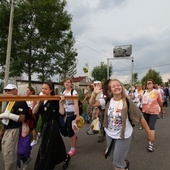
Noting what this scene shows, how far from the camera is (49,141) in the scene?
13.6 ft

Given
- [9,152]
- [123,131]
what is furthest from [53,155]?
[123,131]

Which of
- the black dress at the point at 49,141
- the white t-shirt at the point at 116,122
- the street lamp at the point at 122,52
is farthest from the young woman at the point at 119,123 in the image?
the street lamp at the point at 122,52

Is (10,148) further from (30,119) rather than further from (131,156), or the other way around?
(131,156)

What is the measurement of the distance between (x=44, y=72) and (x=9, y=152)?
571 inches

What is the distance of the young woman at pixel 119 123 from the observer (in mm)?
3490

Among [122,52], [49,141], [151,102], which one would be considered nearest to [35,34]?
[122,52]

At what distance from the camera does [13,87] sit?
410 centimetres

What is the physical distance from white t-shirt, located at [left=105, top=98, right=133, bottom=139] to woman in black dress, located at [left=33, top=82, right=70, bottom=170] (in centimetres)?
104

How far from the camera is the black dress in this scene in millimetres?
4066

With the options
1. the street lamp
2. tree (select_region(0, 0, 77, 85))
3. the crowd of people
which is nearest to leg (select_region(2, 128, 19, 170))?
the crowd of people

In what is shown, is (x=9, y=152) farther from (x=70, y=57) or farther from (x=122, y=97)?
(x=70, y=57)

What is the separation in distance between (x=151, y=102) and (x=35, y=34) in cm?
1176

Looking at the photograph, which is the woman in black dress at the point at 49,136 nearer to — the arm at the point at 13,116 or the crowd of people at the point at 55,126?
the crowd of people at the point at 55,126

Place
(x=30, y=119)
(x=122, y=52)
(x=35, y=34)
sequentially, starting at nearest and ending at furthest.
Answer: (x=30, y=119) < (x=122, y=52) < (x=35, y=34)
